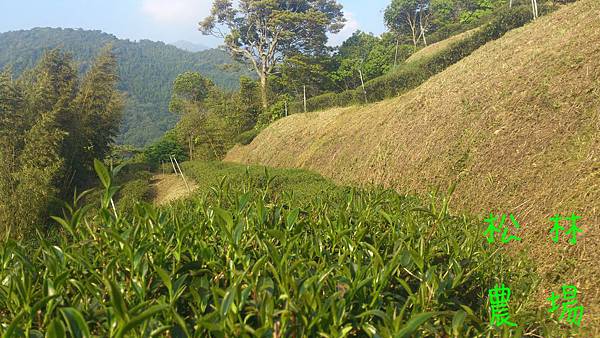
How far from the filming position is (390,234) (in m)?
1.60

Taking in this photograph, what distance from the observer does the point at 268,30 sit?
29.6 meters

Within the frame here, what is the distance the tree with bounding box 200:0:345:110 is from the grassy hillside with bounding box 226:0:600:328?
21550 mm

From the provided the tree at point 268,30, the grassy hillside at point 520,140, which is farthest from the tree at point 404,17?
the grassy hillside at point 520,140

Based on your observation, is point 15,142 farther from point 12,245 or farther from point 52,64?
point 12,245

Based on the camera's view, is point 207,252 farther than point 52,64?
No

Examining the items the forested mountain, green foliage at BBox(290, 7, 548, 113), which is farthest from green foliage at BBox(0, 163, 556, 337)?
the forested mountain

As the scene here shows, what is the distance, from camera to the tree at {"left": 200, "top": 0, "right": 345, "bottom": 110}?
28.8 meters

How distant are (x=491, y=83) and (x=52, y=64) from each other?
15.5m

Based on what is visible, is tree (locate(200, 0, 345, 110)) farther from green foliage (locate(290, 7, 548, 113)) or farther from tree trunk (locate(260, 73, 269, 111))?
green foliage (locate(290, 7, 548, 113))

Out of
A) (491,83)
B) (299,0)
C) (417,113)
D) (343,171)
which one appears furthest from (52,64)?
(299,0)

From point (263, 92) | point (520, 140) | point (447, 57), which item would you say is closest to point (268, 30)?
point (263, 92)

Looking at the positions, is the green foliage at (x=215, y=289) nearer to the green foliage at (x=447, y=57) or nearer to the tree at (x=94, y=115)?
the green foliage at (x=447, y=57)

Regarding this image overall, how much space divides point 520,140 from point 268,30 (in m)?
27.6

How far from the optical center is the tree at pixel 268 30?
28781mm
